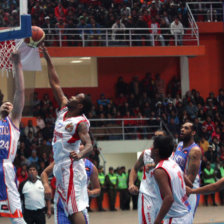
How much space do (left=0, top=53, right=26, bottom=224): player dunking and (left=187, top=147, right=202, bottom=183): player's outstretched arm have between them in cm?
251

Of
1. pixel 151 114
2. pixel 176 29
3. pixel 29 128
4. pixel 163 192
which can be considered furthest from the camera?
pixel 176 29

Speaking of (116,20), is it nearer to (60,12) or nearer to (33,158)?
(60,12)

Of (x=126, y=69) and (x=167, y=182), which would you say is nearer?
(x=167, y=182)

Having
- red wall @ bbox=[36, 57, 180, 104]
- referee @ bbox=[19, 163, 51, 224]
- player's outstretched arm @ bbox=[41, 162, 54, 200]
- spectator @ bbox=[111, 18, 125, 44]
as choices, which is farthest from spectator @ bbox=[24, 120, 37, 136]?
player's outstretched arm @ bbox=[41, 162, 54, 200]

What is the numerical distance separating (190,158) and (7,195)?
274cm

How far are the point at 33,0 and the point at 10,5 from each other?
39.4 feet

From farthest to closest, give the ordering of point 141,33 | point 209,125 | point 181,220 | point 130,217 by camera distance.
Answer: point 141,33, point 209,125, point 130,217, point 181,220

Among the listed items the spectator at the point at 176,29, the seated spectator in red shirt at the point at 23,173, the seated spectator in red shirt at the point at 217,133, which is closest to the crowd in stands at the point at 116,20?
the spectator at the point at 176,29

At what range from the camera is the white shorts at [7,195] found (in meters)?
7.41

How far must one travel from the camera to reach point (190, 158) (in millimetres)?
8664

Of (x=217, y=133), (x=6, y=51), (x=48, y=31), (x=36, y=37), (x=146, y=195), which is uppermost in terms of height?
(x=48, y=31)

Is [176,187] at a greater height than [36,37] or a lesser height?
lesser

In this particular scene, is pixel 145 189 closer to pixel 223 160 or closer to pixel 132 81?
pixel 223 160

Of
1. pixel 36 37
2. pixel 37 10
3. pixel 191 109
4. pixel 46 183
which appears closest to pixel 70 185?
pixel 46 183
